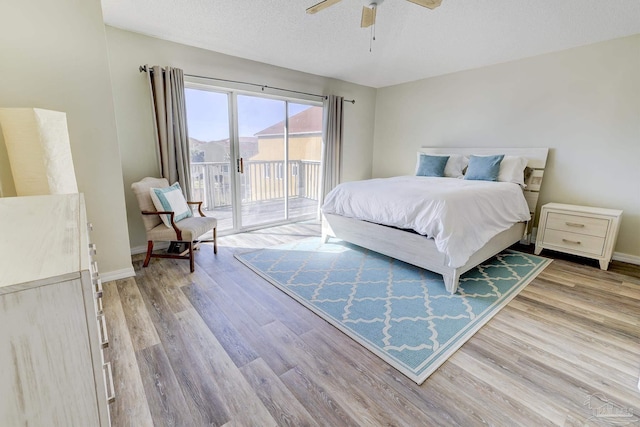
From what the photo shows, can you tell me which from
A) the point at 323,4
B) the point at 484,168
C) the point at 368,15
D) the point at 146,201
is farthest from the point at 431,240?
the point at 146,201

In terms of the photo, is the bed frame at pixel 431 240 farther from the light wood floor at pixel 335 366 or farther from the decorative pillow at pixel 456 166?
the light wood floor at pixel 335 366

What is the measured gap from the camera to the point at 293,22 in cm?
284

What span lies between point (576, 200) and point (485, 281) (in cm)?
183

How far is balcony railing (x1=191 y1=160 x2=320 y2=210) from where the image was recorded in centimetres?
405

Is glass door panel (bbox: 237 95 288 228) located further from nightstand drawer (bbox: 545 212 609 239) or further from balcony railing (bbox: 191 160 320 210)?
nightstand drawer (bbox: 545 212 609 239)

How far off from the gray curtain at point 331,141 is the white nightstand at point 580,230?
2.86 meters

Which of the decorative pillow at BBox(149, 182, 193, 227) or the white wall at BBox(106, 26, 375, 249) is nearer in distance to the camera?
the decorative pillow at BBox(149, 182, 193, 227)

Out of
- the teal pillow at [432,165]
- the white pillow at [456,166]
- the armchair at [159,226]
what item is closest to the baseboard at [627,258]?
the white pillow at [456,166]

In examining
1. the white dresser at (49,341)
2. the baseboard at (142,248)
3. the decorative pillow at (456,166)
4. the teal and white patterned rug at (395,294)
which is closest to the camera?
the white dresser at (49,341)

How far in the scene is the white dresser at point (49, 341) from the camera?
0.62 metres

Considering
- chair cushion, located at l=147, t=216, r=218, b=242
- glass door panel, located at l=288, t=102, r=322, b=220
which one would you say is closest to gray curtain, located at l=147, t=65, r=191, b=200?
chair cushion, located at l=147, t=216, r=218, b=242

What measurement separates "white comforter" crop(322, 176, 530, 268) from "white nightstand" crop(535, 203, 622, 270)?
10.8 inches

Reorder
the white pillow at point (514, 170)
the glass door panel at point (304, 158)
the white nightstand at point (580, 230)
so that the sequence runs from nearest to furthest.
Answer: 1. the white nightstand at point (580, 230)
2. the white pillow at point (514, 170)
3. the glass door panel at point (304, 158)

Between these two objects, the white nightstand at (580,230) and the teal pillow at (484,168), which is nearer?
the white nightstand at (580,230)
